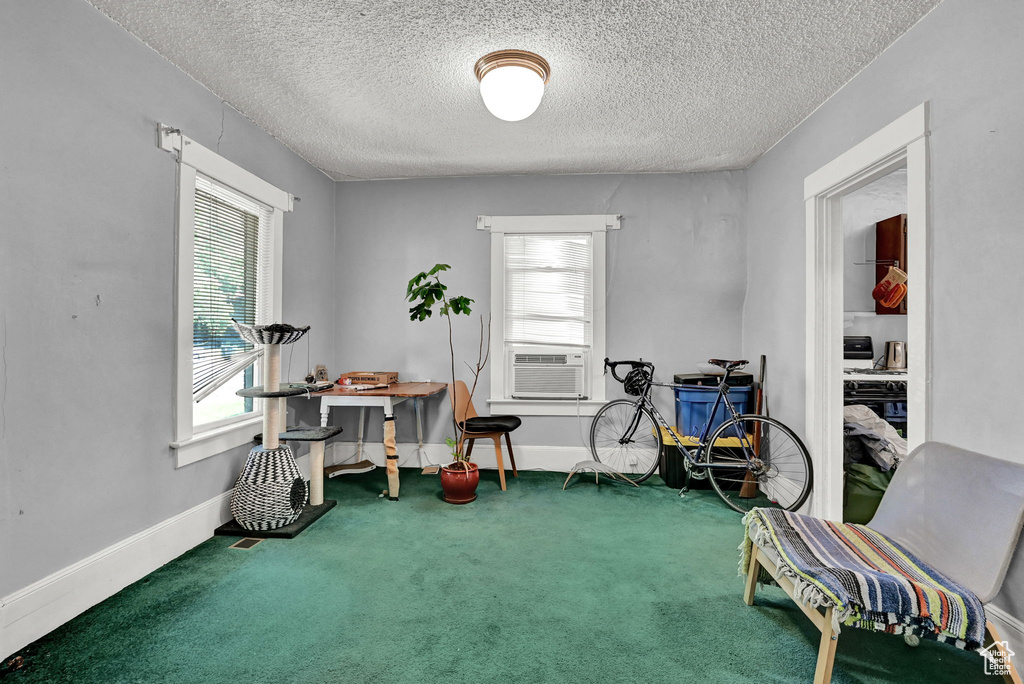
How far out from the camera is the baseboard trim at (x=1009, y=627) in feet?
5.46

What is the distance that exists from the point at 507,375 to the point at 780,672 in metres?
2.92

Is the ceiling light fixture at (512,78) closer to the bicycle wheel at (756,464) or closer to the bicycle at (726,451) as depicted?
the bicycle at (726,451)

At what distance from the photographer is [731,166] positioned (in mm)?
4031

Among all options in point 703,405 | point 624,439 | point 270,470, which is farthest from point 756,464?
point 270,470

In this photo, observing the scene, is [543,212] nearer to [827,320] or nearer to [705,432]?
[705,432]

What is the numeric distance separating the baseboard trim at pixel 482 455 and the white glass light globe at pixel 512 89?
2665 mm

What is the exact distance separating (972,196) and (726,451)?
2151 millimetres

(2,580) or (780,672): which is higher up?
(2,580)

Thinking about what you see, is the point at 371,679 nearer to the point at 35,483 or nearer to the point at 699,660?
the point at 699,660

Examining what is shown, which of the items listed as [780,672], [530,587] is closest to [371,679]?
[530,587]

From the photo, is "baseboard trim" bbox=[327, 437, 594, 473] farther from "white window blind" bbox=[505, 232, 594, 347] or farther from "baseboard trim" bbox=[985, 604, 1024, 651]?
"baseboard trim" bbox=[985, 604, 1024, 651]

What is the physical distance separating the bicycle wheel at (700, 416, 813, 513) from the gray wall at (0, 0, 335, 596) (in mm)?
3242

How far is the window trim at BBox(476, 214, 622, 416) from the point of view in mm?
4223

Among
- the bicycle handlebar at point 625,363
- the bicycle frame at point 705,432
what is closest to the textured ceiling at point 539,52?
the bicycle handlebar at point 625,363
